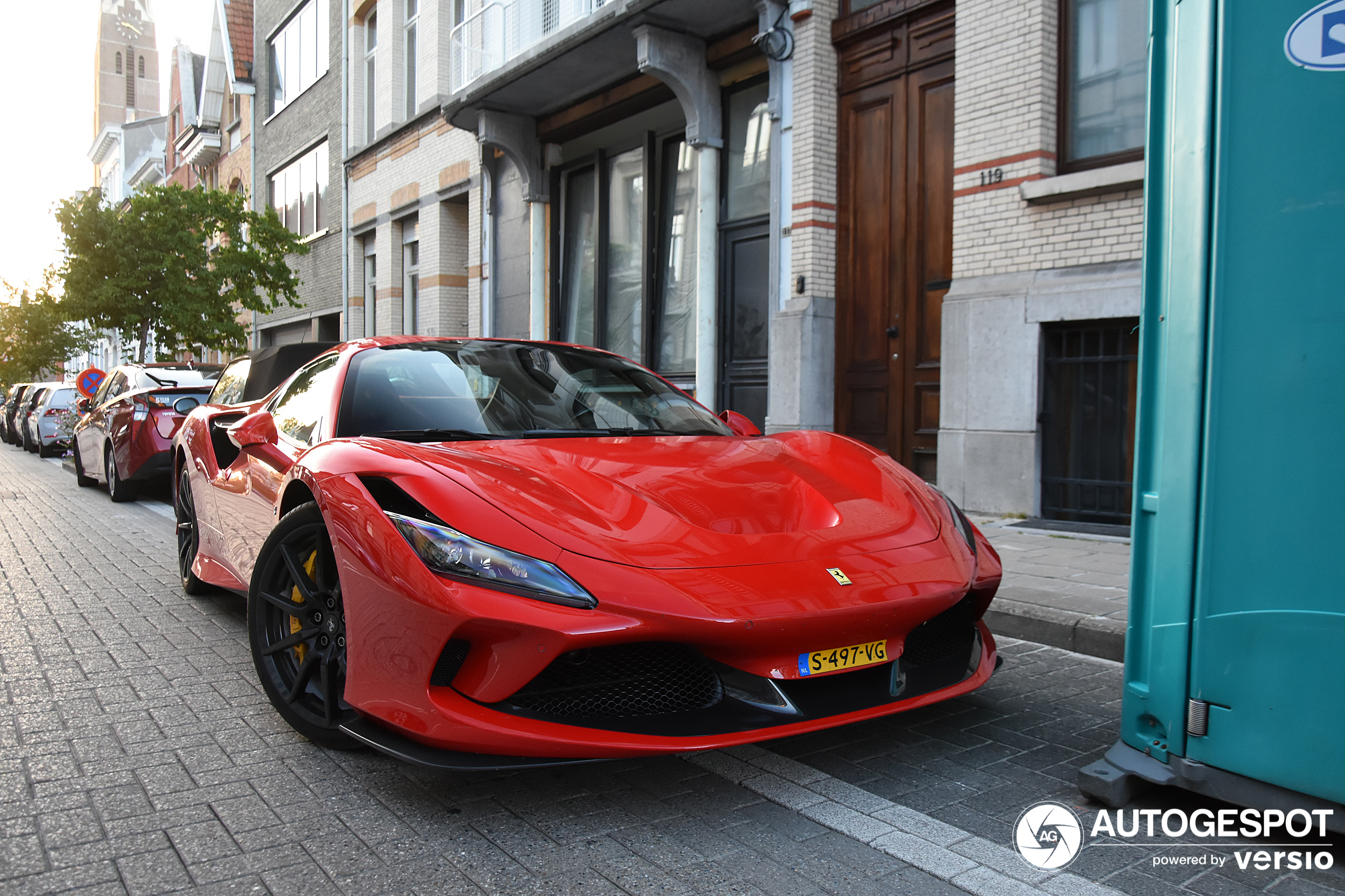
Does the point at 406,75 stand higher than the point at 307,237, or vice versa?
the point at 406,75

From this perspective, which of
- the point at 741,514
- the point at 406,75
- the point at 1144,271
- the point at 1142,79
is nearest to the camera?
the point at 1144,271

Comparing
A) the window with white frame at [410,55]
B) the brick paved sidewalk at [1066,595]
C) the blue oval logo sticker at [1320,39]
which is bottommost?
the brick paved sidewalk at [1066,595]

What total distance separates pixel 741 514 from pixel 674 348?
11.1 m

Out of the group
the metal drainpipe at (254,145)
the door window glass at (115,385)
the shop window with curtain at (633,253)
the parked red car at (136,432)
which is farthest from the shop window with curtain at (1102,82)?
the metal drainpipe at (254,145)

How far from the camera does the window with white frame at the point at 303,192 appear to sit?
82.1 feet

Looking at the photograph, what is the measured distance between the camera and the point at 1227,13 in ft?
8.21

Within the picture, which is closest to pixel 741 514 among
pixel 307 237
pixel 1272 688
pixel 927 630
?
pixel 927 630

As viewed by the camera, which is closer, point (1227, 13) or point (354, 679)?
point (1227, 13)

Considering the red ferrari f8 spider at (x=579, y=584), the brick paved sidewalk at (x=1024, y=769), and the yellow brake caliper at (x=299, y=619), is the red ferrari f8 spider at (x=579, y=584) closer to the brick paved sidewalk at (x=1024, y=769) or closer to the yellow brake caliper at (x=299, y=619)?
the yellow brake caliper at (x=299, y=619)

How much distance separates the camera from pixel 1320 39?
2344 millimetres

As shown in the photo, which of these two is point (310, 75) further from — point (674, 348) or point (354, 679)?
point (354, 679)

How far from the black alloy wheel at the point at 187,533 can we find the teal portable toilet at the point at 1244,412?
15.3 feet

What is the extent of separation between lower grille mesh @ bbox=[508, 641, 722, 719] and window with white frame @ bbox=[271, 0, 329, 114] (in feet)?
80.4

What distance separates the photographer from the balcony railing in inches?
527
